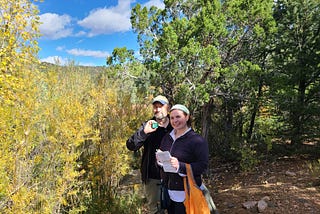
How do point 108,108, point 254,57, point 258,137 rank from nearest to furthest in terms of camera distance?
point 108,108 → point 254,57 → point 258,137

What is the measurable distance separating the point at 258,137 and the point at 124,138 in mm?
5760

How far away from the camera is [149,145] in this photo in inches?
102

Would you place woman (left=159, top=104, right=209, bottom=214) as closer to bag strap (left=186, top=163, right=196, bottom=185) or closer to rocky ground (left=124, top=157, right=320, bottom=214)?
bag strap (left=186, top=163, right=196, bottom=185)

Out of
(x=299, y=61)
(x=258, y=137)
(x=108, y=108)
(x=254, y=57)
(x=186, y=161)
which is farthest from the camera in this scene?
(x=258, y=137)

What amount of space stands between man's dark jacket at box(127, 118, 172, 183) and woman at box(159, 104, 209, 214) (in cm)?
34

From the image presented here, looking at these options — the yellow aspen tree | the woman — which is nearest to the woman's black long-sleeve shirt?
the woman

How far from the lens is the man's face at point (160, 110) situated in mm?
2430

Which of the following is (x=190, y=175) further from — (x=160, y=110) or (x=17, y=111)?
(x=17, y=111)

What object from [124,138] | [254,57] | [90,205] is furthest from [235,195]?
[254,57]

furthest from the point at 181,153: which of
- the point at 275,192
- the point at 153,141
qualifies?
the point at 275,192

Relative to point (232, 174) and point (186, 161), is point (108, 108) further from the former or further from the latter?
point (232, 174)

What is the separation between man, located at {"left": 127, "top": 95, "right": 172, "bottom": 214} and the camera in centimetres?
242

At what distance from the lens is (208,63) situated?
20.5 ft

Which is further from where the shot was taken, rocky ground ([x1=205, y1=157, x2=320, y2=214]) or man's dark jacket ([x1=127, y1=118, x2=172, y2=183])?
rocky ground ([x1=205, y1=157, x2=320, y2=214])
